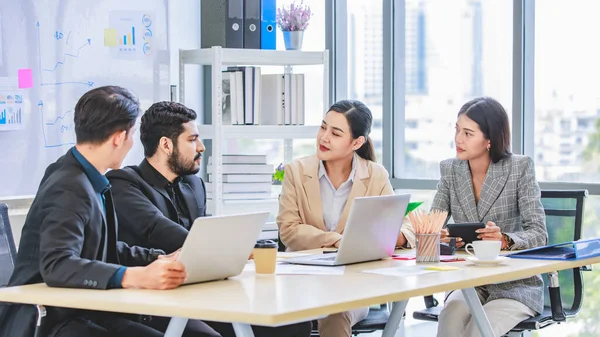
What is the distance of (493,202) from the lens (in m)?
3.46

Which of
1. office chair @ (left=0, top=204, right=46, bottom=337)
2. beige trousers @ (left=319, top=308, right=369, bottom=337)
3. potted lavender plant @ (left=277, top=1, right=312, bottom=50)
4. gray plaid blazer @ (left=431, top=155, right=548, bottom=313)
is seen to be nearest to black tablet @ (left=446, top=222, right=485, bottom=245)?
gray plaid blazer @ (left=431, top=155, right=548, bottom=313)

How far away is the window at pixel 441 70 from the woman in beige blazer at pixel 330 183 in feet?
4.26

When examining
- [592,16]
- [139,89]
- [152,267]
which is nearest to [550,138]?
[592,16]

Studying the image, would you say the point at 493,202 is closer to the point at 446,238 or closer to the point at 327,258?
the point at 446,238

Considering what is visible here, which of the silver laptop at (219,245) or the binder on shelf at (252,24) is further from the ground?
the binder on shelf at (252,24)

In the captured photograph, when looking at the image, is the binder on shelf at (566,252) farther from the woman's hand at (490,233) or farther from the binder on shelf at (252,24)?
the binder on shelf at (252,24)

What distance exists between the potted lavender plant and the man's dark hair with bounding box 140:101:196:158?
5.54ft

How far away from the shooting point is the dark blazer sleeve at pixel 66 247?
2234 mm

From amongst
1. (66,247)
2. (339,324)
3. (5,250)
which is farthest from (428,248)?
(5,250)

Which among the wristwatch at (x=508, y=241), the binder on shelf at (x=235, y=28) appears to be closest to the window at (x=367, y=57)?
the binder on shelf at (x=235, y=28)

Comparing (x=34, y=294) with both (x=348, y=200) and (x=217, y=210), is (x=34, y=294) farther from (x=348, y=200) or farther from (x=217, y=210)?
(x=217, y=210)

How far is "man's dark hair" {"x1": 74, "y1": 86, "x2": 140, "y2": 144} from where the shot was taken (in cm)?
245

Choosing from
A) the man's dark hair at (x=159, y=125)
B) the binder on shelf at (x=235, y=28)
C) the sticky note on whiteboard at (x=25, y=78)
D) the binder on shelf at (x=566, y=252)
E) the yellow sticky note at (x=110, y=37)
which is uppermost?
the binder on shelf at (x=235, y=28)

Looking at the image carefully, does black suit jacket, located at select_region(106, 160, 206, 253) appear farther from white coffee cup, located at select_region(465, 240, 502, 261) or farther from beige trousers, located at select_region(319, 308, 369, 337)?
white coffee cup, located at select_region(465, 240, 502, 261)
